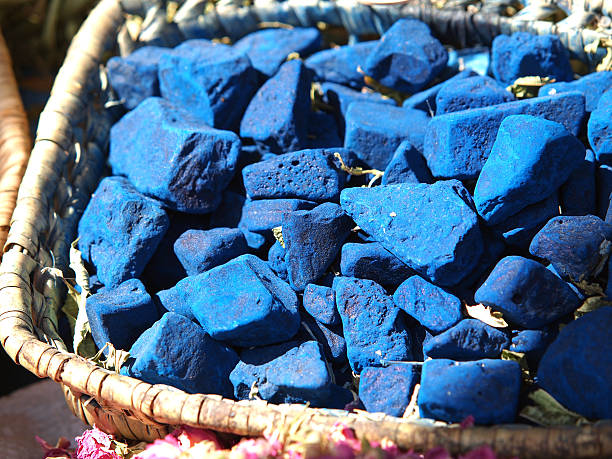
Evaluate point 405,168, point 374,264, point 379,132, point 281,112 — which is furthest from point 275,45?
point 374,264

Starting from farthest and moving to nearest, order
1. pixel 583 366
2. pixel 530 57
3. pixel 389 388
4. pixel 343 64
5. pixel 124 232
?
1. pixel 343 64
2. pixel 530 57
3. pixel 124 232
4. pixel 389 388
5. pixel 583 366

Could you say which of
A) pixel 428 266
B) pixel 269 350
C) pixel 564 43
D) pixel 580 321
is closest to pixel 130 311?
pixel 269 350

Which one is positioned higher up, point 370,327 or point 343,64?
point 343,64

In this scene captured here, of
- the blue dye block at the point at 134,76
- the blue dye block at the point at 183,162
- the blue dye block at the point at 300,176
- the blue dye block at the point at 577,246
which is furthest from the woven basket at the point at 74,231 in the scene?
the blue dye block at the point at 300,176

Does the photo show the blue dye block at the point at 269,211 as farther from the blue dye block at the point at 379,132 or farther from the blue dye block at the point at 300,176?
the blue dye block at the point at 379,132

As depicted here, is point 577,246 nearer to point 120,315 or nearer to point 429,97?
point 429,97

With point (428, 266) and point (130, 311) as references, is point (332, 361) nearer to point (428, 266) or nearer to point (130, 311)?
point (428, 266)
